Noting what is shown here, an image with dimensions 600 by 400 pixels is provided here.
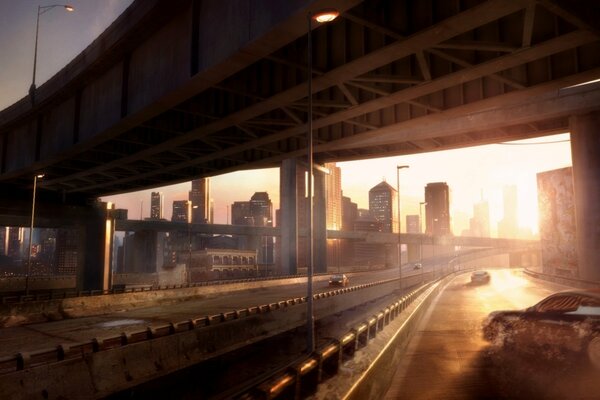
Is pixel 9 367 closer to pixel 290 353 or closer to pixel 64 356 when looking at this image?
pixel 64 356

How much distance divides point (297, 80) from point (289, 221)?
143ft

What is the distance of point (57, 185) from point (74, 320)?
28171 millimetres

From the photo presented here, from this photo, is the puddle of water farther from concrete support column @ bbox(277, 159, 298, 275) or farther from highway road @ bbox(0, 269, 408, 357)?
concrete support column @ bbox(277, 159, 298, 275)

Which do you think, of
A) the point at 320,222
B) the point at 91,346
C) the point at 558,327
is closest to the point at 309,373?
the point at 558,327

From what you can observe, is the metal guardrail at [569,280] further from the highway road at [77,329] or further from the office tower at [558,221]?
the highway road at [77,329]

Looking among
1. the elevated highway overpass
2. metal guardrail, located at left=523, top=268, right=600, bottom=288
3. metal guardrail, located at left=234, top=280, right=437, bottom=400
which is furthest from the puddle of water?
metal guardrail, located at left=523, top=268, right=600, bottom=288

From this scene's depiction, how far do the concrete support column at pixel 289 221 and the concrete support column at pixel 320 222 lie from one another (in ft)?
22.6

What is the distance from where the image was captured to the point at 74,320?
24906 mm

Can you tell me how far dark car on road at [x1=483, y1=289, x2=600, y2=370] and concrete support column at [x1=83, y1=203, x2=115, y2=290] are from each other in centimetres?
4821

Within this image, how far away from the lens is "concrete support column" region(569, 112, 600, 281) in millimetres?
36031

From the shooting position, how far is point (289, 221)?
62.0 meters

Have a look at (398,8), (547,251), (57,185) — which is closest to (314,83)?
(398,8)

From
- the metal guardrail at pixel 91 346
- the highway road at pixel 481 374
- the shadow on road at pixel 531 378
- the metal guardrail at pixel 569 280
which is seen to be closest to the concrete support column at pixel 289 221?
the metal guardrail at pixel 569 280

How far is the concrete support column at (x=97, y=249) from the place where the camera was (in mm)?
51812
